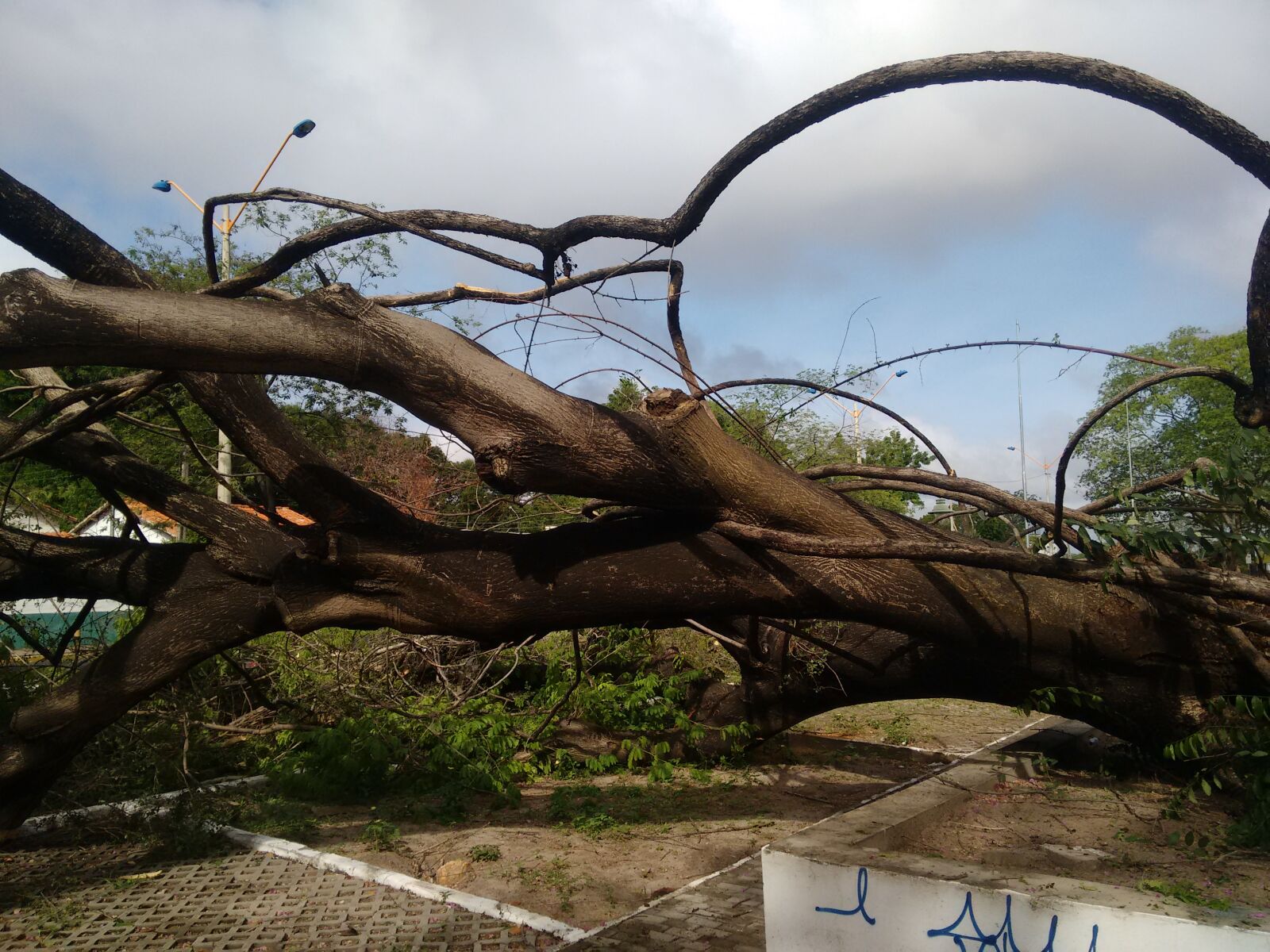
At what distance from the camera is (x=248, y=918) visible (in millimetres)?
4793

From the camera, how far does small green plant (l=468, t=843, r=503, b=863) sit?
19.1 feet

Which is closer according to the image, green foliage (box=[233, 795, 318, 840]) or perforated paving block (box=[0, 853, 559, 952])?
perforated paving block (box=[0, 853, 559, 952])

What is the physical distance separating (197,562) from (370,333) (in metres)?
1.74

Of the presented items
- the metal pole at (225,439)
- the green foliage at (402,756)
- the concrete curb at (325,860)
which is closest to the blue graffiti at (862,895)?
the concrete curb at (325,860)

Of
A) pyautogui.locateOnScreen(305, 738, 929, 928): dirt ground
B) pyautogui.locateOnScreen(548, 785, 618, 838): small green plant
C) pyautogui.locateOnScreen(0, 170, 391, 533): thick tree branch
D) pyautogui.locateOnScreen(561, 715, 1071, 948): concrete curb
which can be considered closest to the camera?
pyautogui.locateOnScreen(0, 170, 391, 533): thick tree branch

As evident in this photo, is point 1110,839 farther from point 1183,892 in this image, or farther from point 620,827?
point 620,827

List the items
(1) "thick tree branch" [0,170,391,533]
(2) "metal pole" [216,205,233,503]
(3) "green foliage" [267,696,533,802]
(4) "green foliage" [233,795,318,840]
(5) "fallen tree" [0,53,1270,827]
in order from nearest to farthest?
(5) "fallen tree" [0,53,1270,827], (1) "thick tree branch" [0,170,391,533], (4) "green foliage" [233,795,318,840], (3) "green foliage" [267,696,533,802], (2) "metal pole" [216,205,233,503]

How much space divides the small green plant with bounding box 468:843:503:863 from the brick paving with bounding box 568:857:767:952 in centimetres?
127

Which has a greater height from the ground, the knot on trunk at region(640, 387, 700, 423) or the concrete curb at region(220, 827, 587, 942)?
the knot on trunk at region(640, 387, 700, 423)

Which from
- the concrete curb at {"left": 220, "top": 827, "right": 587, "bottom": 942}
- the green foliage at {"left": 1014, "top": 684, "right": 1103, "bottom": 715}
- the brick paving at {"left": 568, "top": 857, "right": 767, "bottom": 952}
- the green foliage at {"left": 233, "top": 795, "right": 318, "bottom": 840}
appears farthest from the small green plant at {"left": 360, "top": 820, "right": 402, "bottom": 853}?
the green foliage at {"left": 1014, "top": 684, "right": 1103, "bottom": 715}

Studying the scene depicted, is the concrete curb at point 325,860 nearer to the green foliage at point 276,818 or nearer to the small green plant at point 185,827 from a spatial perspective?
the small green plant at point 185,827

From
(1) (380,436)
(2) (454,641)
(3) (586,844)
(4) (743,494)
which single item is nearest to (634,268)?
(4) (743,494)

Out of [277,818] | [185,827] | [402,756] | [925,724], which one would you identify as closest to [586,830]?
[402,756]

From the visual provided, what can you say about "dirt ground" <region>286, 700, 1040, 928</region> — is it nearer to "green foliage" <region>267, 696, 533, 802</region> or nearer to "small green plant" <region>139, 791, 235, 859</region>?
"green foliage" <region>267, 696, 533, 802</region>
